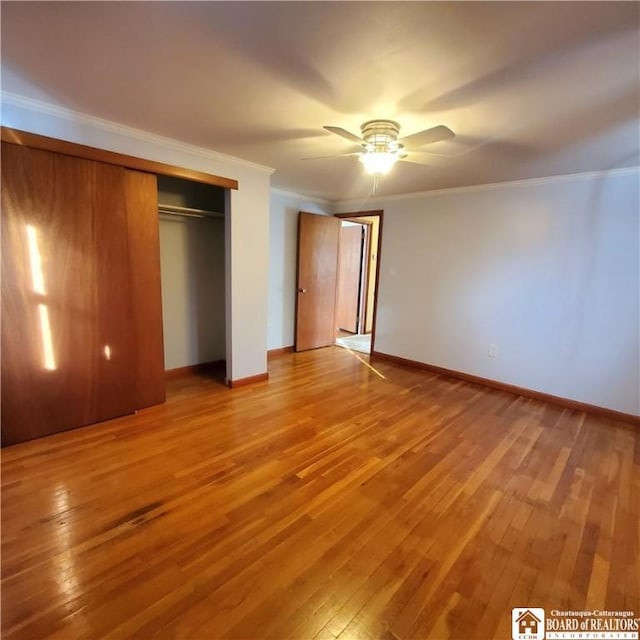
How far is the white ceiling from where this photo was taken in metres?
1.29

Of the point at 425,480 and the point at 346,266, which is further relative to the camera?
the point at 346,266

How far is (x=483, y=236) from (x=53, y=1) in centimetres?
382

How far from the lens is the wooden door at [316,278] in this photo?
16.0 ft

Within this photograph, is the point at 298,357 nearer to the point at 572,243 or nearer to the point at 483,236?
the point at 483,236

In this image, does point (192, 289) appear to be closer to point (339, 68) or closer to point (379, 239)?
point (379, 239)

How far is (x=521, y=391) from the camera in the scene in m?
3.70

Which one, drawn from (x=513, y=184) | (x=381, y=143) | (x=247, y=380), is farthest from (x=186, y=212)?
(x=513, y=184)

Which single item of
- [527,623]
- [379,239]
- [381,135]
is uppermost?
[381,135]

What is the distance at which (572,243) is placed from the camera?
329 cm

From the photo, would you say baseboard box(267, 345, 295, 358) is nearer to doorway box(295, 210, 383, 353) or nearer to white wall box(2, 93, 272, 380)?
doorway box(295, 210, 383, 353)

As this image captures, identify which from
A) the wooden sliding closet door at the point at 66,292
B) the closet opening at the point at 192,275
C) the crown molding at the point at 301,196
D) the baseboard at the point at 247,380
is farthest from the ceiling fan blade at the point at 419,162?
the baseboard at the point at 247,380

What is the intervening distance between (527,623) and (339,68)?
2520 mm

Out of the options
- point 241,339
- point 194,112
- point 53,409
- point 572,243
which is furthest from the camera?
point 241,339

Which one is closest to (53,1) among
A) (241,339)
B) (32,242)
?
(32,242)
